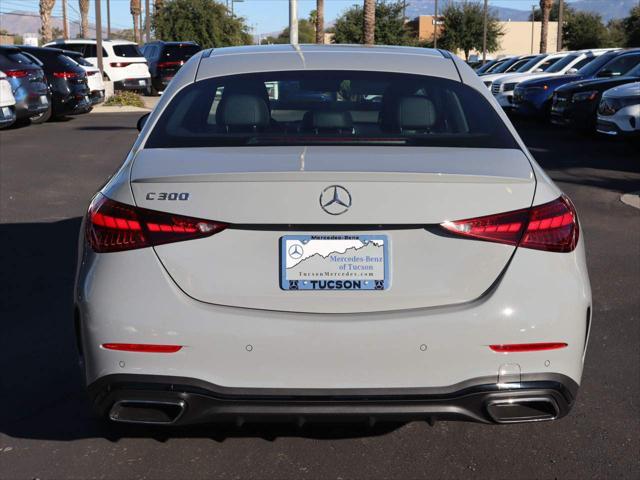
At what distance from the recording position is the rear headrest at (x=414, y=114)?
14.4ft

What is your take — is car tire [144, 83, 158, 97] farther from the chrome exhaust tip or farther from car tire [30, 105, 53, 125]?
the chrome exhaust tip

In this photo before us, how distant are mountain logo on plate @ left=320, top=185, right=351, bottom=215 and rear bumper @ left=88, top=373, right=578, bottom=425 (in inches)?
24.8

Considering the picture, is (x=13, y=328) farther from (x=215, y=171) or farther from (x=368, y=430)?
(x=215, y=171)

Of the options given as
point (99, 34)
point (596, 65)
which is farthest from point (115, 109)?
point (596, 65)

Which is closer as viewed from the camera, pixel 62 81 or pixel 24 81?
pixel 24 81

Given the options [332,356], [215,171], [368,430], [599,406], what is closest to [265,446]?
[368,430]

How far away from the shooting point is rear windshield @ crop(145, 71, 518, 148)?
4008 mm

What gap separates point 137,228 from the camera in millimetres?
3441

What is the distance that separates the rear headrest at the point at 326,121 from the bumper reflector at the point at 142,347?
1402mm

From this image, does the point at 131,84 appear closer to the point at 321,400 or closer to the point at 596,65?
the point at 596,65

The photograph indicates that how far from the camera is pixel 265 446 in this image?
13.8 feet

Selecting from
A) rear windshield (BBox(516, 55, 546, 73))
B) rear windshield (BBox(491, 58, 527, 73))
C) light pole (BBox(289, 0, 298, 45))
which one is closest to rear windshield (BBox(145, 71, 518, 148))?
light pole (BBox(289, 0, 298, 45))

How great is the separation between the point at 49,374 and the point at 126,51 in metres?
28.4

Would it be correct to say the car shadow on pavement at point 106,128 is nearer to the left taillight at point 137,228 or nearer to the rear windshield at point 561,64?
the rear windshield at point 561,64
